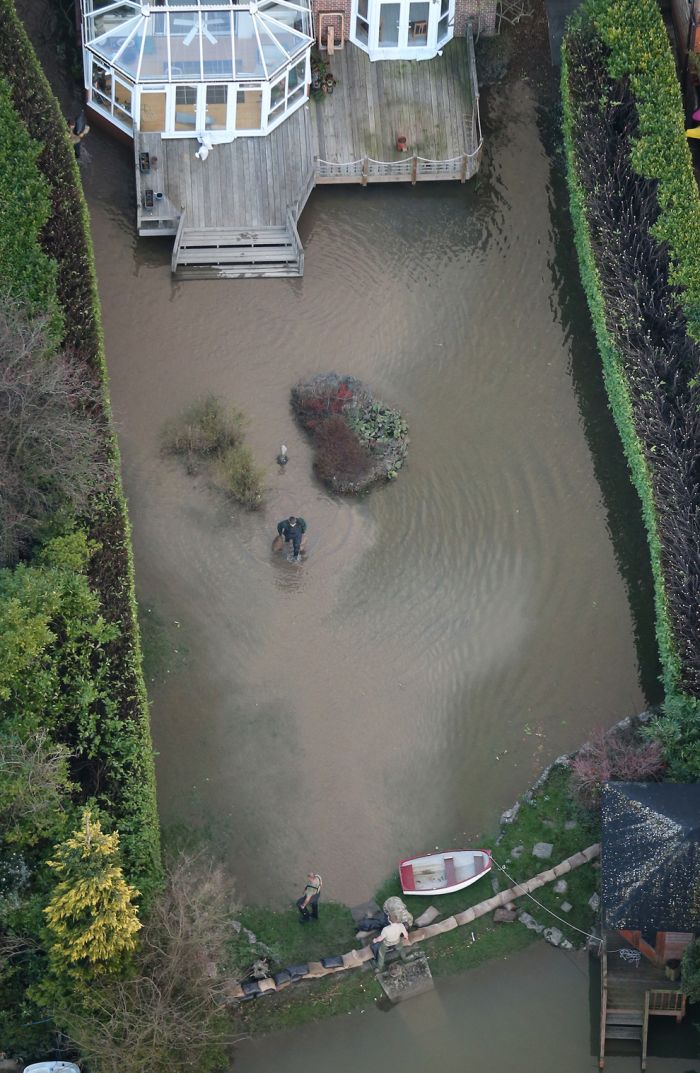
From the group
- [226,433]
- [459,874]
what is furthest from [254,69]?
[459,874]

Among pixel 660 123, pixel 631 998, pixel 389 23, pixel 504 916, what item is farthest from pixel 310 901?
pixel 389 23

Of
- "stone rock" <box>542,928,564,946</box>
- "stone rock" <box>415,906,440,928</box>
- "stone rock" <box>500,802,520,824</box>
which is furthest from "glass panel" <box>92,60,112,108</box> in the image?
"stone rock" <box>542,928,564,946</box>

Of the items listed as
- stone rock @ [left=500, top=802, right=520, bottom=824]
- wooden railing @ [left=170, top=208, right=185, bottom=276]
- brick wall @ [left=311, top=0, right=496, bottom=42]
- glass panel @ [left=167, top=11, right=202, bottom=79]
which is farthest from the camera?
brick wall @ [left=311, top=0, right=496, bottom=42]

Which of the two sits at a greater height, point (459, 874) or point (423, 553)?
point (423, 553)

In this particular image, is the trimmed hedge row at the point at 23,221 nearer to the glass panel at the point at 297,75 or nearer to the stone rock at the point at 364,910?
the glass panel at the point at 297,75

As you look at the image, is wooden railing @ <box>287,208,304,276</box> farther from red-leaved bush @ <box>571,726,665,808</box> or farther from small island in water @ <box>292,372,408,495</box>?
red-leaved bush @ <box>571,726,665,808</box>

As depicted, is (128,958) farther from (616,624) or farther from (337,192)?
(337,192)

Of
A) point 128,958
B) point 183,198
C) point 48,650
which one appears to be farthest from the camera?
point 183,198

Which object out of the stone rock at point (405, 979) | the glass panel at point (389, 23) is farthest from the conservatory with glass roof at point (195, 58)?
the stone rock at point (405, 979)
